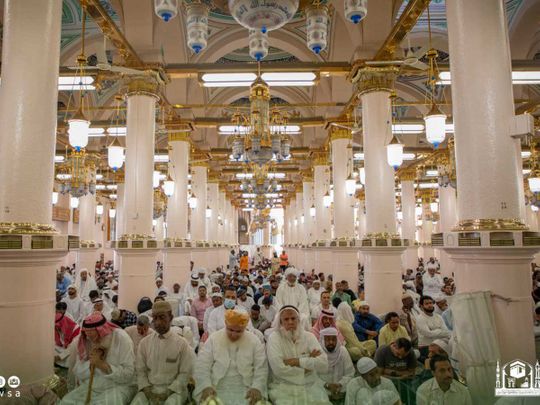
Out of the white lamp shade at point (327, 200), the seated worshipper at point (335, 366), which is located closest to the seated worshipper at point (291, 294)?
the seated worshipper at point (335, 366)

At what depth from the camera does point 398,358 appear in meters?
3.89

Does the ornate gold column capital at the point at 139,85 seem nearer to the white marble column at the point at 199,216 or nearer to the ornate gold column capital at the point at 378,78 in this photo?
the ornate gold column capital at the point at 378,78

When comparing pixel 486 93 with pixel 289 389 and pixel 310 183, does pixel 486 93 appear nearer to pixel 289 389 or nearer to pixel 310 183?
pixel 289 389

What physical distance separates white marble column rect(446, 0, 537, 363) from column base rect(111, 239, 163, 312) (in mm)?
4795

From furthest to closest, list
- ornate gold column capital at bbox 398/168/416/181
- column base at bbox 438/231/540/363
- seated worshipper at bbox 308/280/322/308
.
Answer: ornate gold column capital at bbox 398/168/416/181
seated worshipper at bbox 308/280/322/308
column base at bbox 438/231/540/363

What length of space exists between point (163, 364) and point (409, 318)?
3.64 metres

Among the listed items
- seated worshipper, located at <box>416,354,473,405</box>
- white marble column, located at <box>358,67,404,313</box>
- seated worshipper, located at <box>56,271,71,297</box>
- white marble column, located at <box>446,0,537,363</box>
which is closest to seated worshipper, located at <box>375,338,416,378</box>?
seated worshipper, located at <box>416,354,473,405</box>

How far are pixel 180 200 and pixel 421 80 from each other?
8.84 meters

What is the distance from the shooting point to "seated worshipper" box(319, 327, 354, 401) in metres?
3.66

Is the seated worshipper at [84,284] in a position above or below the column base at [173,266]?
below

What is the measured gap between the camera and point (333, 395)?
3592mm

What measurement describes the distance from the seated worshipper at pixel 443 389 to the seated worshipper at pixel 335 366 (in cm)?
77

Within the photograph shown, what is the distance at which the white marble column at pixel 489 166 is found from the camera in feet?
10.3

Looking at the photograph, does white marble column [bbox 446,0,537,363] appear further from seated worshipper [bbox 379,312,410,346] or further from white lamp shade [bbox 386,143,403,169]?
white lamp shade [bbox 386,143,403,169]
